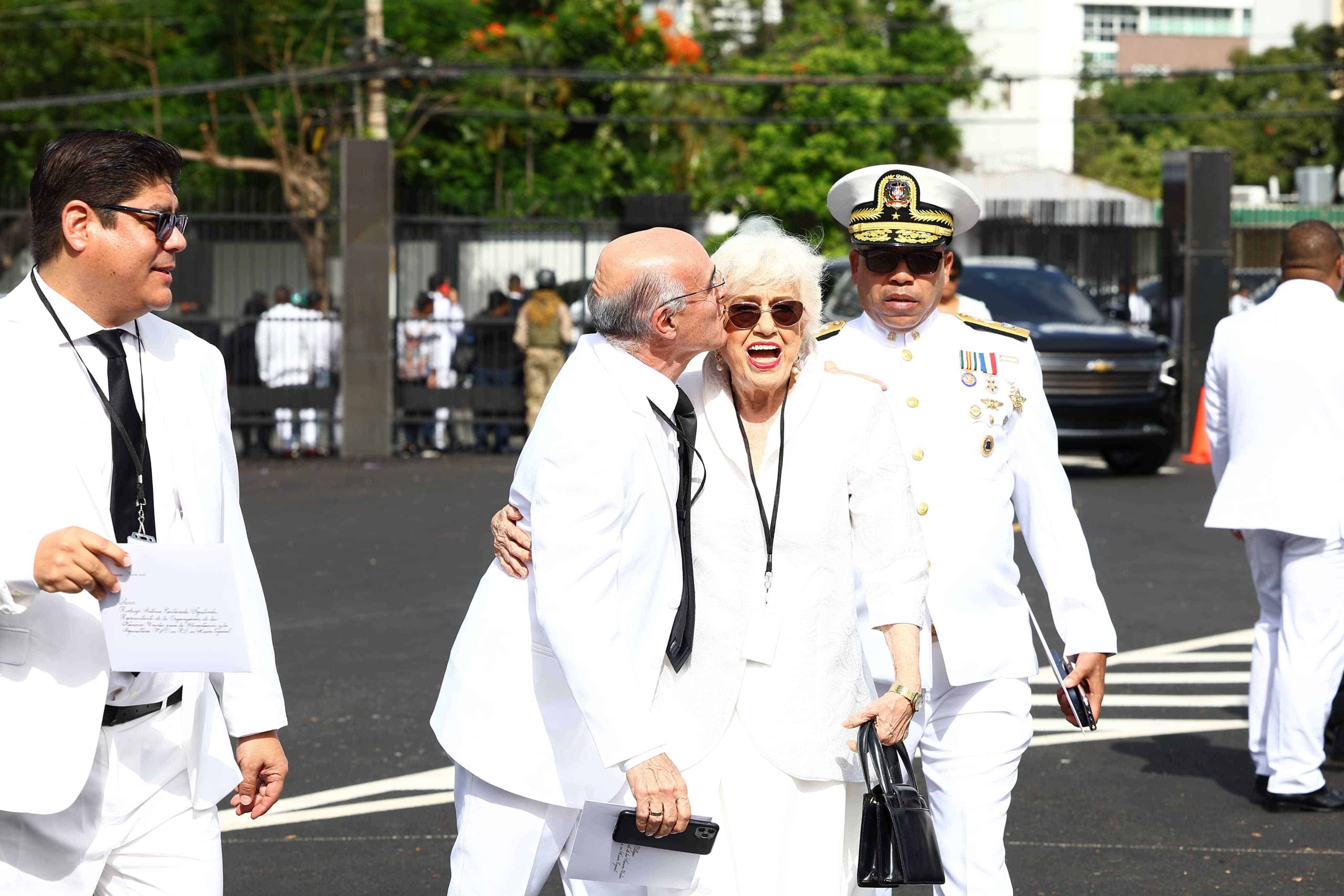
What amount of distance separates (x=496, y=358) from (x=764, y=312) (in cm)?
1732

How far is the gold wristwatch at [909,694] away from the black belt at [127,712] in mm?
1407

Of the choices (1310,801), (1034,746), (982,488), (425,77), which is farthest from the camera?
(425,77)

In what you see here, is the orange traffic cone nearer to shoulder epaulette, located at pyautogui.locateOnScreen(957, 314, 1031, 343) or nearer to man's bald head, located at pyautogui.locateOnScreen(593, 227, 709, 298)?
shoulder epaulette, located at pyautogui.locateOnScreen(957, 314, 1031, 343)

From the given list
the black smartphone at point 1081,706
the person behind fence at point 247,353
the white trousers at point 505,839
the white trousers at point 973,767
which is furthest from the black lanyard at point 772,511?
the person behind fence at point 247,353

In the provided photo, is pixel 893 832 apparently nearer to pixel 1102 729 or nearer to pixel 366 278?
pixel 1102 729

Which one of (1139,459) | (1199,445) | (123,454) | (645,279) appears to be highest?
(645,279)

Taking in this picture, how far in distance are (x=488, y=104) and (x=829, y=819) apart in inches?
1188

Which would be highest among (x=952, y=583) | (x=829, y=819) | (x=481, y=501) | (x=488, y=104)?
(x=488, y=104)

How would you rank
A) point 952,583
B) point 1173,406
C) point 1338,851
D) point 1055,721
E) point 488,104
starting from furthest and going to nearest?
point 488,104
point 1173,406
point 1055,721
point 1338,851
point 952,583

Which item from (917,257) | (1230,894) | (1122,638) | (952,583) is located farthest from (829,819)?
(1122,638)

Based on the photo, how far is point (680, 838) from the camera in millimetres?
3248

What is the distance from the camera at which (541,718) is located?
11.5ft

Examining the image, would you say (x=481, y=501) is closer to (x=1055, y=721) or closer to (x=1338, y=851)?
(x=1055, y=721)

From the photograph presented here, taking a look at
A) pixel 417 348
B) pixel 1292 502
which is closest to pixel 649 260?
pixel 1292 502
